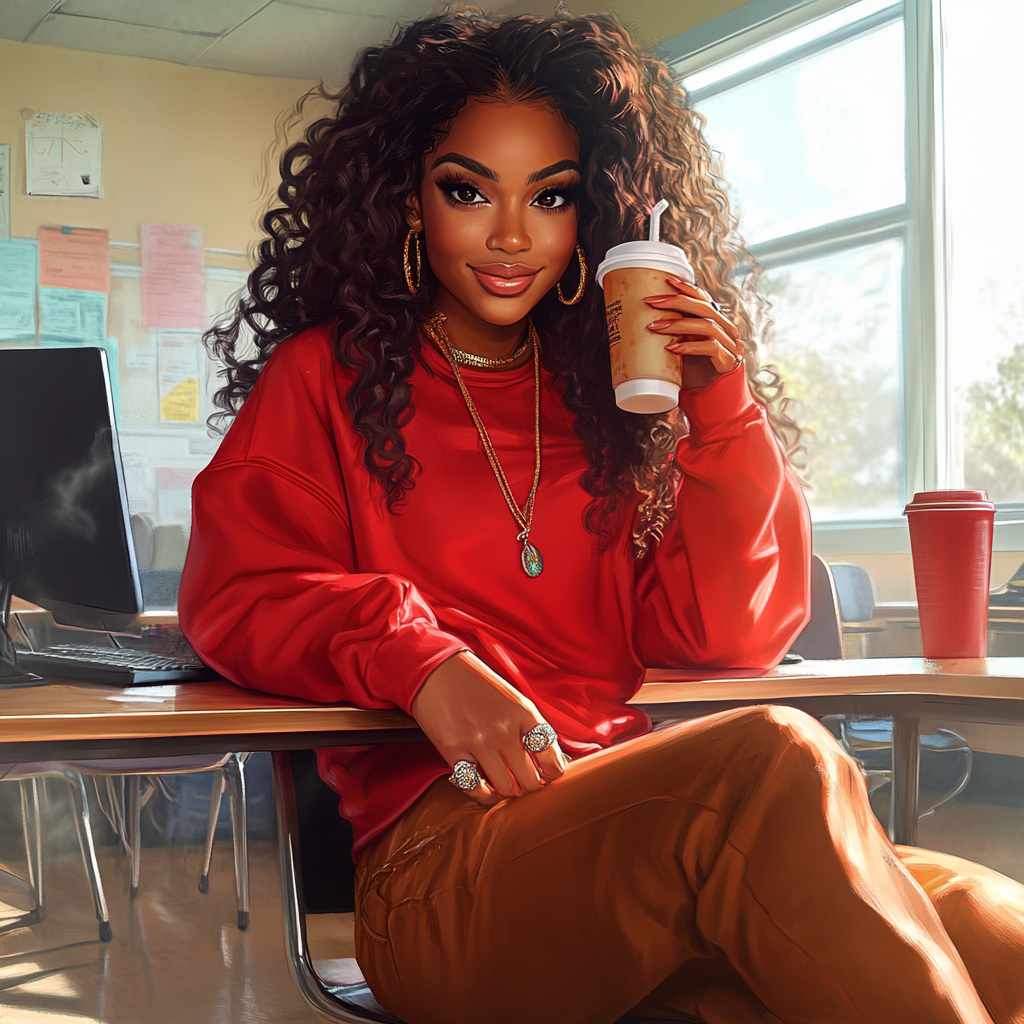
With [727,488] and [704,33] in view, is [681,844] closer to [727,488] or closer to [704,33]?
[727,488]

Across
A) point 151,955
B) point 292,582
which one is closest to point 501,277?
point 292,582

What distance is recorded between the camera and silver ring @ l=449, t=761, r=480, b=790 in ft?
2.64

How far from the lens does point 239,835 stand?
8.91 feet

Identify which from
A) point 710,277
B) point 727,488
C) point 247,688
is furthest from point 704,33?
point 247,688

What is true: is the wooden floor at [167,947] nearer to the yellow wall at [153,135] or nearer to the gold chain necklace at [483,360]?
the gold chain necklace at [483,360]

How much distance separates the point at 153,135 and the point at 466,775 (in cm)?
437

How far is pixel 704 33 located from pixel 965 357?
57.0 inches

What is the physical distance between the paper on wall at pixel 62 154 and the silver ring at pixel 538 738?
4.37 meters

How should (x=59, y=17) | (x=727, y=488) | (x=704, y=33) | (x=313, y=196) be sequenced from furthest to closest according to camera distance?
(x=59, y=17) → (x=704, y=33) → (x=313, y=196) → (x=727, y=488)

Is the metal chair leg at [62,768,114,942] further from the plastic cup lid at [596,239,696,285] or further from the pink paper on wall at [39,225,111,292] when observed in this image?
the pink paper on wall at [39,225,111,292]

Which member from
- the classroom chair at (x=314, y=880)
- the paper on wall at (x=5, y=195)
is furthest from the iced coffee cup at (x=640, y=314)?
the paper on wall at (x=5, y=195)

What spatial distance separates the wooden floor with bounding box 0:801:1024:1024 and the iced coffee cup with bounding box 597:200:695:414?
3.08 ft

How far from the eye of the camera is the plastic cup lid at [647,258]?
966 millimetres

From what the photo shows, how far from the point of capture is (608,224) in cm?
118
